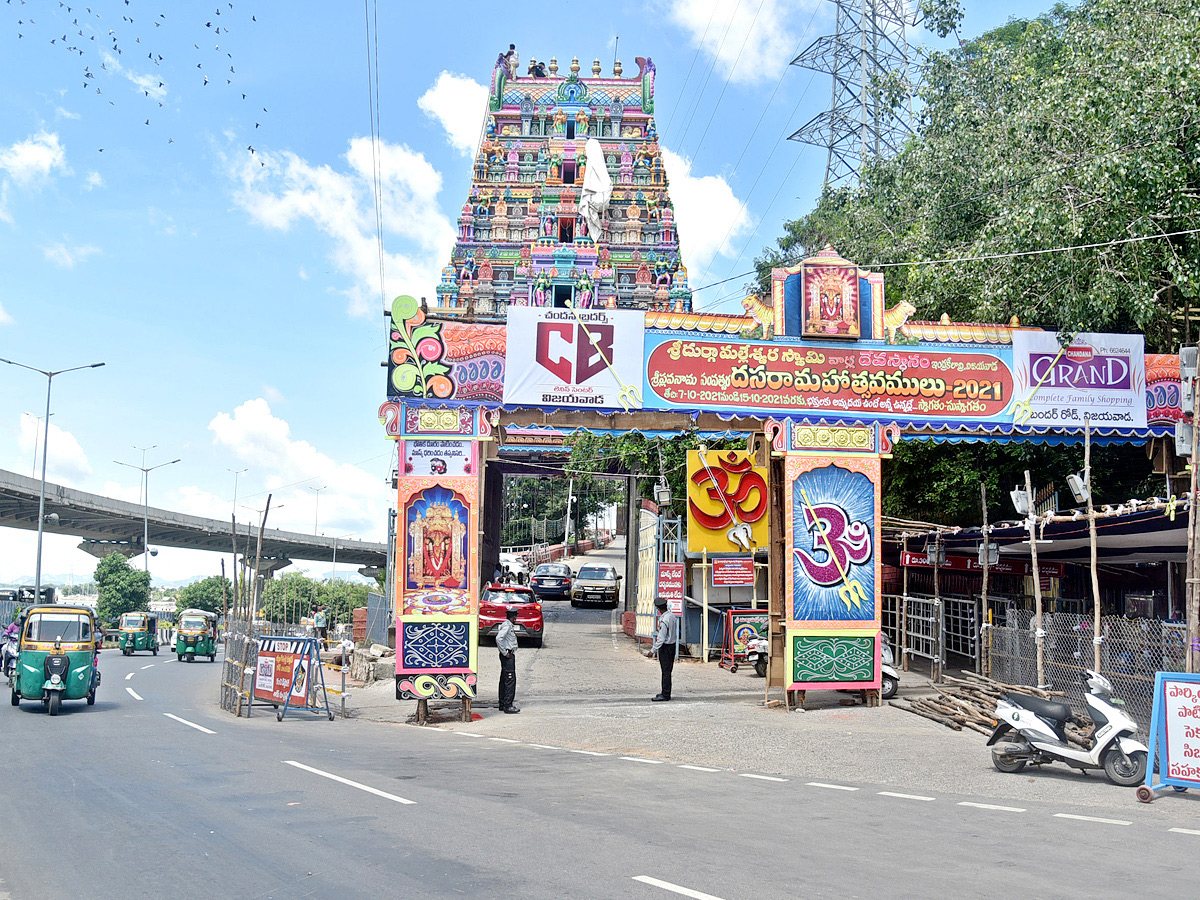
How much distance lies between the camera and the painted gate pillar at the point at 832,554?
16547mm

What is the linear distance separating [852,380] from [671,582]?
345 inches

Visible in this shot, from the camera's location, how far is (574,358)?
646 inches

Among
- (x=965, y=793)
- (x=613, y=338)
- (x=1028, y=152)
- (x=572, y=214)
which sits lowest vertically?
(x=965, y=793)

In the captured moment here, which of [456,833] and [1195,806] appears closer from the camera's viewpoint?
[456,833]

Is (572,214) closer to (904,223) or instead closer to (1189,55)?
(904,223)

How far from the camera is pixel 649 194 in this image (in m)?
68.6

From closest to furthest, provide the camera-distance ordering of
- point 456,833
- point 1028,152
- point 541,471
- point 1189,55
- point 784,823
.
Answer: point 456,833, point 784,823, point 1189,55, point 1028,152, point 541,471

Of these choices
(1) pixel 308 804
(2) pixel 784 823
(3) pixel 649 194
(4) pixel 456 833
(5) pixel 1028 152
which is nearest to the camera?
(4) pixel 456 833

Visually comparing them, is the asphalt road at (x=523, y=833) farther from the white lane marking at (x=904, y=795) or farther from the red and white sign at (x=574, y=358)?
the red and white sign at (x=574, y=358)

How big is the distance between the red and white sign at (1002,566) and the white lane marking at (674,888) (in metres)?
16.1

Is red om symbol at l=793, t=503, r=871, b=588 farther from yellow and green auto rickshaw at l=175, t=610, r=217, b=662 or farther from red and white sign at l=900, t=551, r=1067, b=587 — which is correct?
yellow and green auto rickshaw at l=175, t=610, r=217, b=662

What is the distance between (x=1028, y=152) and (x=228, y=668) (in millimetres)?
18892

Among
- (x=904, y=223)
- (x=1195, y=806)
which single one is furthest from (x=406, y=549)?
(x=904, y=223)

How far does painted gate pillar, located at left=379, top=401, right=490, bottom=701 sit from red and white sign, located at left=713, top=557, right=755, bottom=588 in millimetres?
8507
